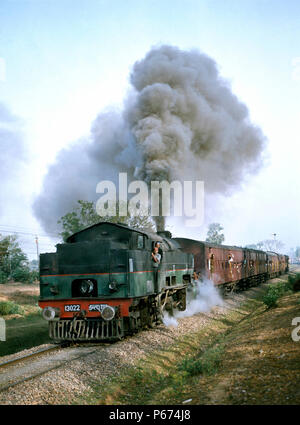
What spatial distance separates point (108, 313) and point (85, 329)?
109 centimetres

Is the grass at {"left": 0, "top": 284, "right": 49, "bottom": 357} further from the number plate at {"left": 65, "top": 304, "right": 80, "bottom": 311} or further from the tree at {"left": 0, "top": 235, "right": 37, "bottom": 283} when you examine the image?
the tree at {"left": 0, "top": 235, "right": 37, "bottom": 283}

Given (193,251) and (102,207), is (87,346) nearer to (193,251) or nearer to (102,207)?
(193,251)

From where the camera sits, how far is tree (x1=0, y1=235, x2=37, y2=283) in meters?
42.2

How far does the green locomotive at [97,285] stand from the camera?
375 inches

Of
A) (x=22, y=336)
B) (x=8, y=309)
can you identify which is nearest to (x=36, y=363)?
(x=22, y=336)

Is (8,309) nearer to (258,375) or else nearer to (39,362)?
(39,362)

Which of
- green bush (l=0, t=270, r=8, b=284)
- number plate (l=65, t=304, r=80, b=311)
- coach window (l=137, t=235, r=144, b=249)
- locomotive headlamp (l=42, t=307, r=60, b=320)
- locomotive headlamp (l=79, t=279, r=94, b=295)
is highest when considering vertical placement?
coach window (l=137, t=235, r=144, b=249)

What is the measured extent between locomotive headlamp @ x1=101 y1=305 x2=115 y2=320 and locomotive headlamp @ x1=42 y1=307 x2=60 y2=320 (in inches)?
47.8

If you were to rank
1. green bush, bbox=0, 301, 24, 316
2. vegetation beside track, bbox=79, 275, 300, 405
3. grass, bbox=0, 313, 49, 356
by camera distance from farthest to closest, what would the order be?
green bush, bbox=0, 301, 24, 316 < grass, bbox=0, 313, 49, 356 < vegetation beside track, bbox=79, 275, 300, 405

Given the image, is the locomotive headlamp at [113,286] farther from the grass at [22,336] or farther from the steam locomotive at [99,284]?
the grass at [22,336]

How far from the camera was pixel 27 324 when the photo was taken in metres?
18.6

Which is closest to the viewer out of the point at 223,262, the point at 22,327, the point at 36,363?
the point at 36,363

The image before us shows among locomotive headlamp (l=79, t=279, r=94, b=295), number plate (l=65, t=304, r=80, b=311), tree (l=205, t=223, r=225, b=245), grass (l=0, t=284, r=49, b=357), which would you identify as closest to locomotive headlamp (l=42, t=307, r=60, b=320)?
number plate (l=65, t=304, r=80, b=311)

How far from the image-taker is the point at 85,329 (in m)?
9.95
